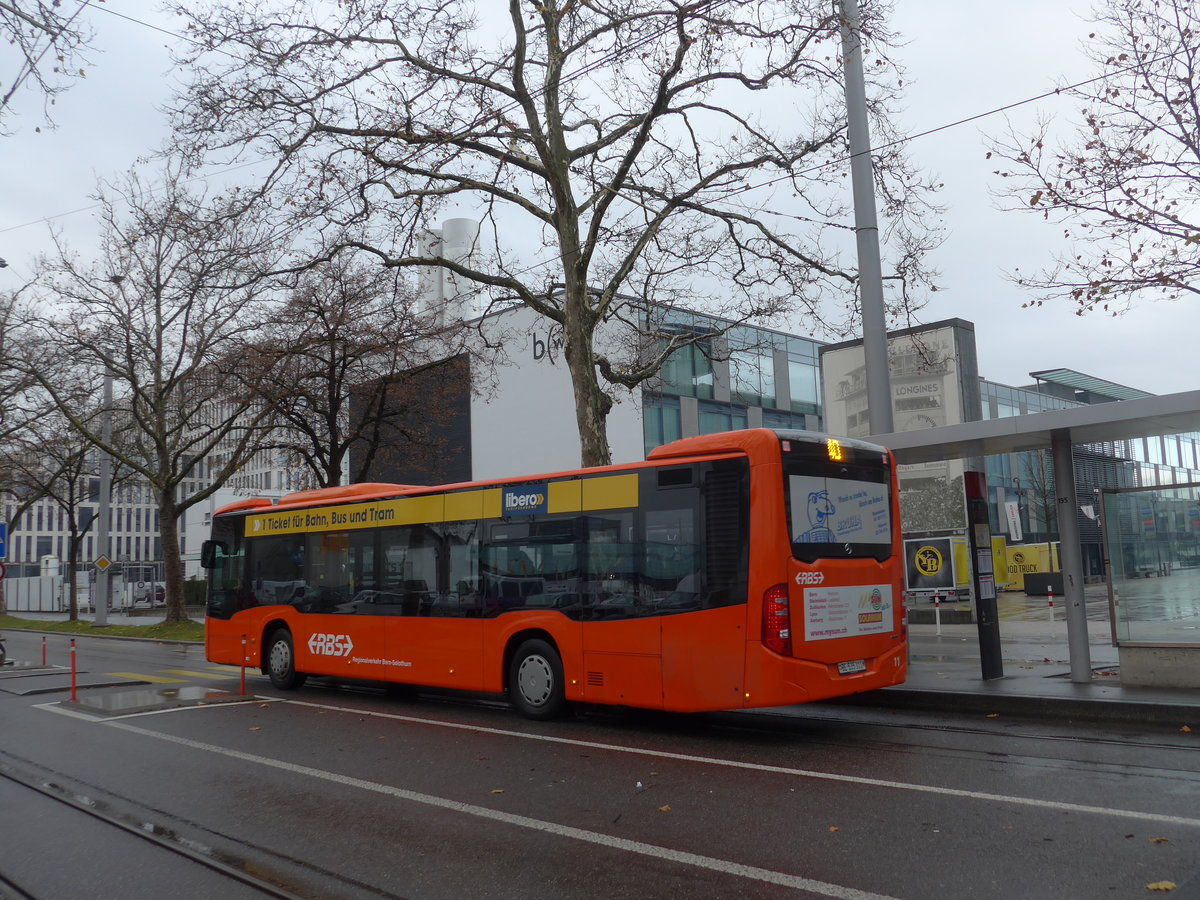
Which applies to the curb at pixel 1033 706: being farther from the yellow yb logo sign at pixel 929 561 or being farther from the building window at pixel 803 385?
the building window at pixel 803 385

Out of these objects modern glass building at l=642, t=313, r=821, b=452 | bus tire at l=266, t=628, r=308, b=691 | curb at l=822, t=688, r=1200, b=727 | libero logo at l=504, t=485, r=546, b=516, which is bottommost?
curb at l=822, t=688, r=1200, b=727

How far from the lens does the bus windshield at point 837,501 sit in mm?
9273

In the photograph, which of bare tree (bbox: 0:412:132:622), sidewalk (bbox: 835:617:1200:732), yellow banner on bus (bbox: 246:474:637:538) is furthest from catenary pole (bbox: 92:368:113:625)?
sidewalk (bbox: 835:617:1200:732)

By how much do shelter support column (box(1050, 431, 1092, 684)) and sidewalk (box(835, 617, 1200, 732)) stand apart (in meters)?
0.28

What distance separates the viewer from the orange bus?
9.08 m

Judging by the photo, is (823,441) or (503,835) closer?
(503,835)

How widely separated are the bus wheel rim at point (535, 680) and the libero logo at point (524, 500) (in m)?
1.70

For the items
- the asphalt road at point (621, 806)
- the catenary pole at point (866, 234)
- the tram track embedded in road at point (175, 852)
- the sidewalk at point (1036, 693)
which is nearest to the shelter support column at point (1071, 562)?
the sidewalk at point (1036, 693)

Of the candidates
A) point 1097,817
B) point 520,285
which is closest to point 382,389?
point 520,285

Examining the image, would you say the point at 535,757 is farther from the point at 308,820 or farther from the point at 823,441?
the point at 823,441

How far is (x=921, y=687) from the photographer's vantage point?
1173 cm

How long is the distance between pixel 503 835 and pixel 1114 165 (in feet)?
41.2

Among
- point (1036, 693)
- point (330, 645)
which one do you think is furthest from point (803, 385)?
point (1036, 693)

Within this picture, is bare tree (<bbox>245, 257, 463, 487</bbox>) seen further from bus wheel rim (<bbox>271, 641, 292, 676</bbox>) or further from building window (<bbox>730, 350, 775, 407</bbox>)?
building window (<bbox>730, 350, 775, 407</bbox>)
